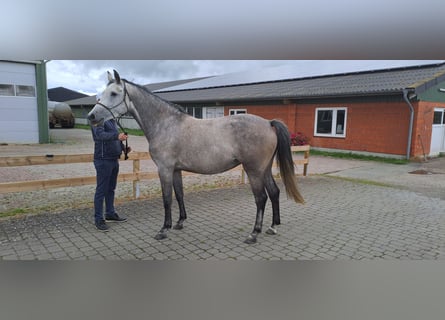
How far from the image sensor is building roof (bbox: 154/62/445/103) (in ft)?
34.0

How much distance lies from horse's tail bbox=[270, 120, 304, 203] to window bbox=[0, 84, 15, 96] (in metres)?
13.5

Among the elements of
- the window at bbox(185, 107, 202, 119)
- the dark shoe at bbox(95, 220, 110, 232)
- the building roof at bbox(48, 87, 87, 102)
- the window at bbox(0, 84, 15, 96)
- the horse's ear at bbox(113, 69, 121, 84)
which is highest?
the building roof at bbox(48, 87, 87, 102)

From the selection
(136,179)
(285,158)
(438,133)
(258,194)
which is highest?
(438,133)

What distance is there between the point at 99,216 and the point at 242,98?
462 inches

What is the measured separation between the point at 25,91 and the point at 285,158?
1368cm

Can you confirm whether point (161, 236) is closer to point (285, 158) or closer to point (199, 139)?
point (199, 139)

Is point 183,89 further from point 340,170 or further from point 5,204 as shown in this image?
point 5,204

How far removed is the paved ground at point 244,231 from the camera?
2.95 meters

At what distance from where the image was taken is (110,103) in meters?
3.19

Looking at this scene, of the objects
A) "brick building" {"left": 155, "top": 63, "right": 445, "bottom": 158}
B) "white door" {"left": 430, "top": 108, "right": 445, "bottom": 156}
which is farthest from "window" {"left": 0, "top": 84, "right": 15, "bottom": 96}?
"white door" {"left": 430, "top": 108, "right": 445, "bottom": 156}

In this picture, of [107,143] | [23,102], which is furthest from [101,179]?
[23,102]

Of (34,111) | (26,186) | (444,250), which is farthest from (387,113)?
(34,111)

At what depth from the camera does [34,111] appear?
43.3 ft

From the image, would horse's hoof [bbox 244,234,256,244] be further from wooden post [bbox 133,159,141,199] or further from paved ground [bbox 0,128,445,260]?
wooden post [bbox 133,159,141,199]
